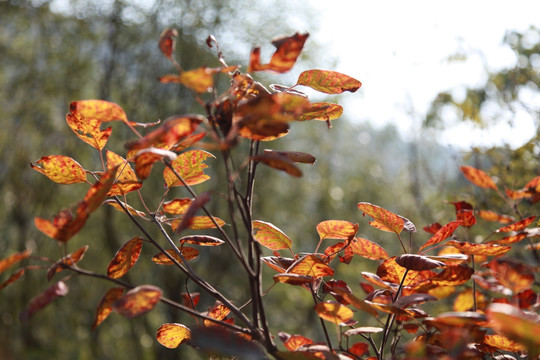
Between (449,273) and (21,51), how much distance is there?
260 inches

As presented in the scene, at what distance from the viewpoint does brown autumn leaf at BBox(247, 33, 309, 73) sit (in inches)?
21.2

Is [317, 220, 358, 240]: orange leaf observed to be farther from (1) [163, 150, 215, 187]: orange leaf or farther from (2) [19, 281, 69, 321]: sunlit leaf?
(2) [19, 281, 69, 321]: sunlit leaf

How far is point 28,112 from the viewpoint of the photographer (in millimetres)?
5879

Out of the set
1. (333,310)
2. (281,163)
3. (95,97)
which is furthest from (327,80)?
(95,97)

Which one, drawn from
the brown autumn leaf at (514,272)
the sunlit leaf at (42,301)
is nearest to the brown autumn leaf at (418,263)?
the brown autumn leaf at (514,272)

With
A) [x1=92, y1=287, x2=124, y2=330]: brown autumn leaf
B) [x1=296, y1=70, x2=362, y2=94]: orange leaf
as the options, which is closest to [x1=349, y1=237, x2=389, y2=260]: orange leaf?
[x1=296, y1=70, x2=362, y2=94]: orange leaf

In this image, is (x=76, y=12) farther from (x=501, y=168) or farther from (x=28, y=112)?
(x=501, y=168)

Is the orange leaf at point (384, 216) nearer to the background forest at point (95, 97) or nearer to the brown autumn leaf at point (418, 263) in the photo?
the brown autumn leaf at point (418, 263)

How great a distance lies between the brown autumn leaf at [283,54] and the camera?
1.77 ft

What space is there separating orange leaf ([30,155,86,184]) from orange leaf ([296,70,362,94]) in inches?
14.3

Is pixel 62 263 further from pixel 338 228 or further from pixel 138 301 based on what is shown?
pixel 338 228

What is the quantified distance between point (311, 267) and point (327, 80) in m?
0.29

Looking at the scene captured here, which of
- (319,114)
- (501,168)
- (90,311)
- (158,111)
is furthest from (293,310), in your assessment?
(319,114)

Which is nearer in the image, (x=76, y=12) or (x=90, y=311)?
(x=76, y=12)
